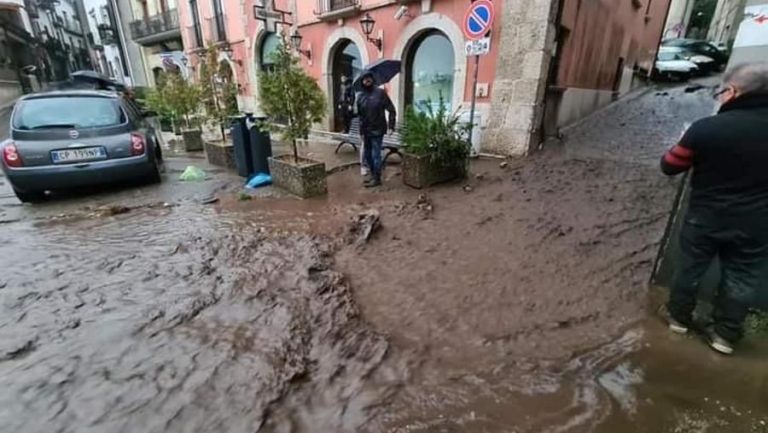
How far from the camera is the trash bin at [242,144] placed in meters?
6.05

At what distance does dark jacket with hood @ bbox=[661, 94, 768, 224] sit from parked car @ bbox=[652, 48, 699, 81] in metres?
17.0

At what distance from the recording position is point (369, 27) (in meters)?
8.88

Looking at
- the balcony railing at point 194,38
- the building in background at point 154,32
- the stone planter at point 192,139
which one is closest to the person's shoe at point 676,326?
the stone planter at point 192,139

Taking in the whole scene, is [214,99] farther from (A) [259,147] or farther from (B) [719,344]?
(B) [719,344]

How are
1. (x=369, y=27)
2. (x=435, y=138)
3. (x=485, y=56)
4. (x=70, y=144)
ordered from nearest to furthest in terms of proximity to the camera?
(x=70, y=144)
(x=435, y=138)
(x=485, y=56)
(x=369, y=27)

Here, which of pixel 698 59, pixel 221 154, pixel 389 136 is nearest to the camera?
pixel 221 154

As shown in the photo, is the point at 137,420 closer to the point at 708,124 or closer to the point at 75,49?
the point at 708,124

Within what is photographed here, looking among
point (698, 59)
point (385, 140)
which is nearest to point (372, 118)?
point (385, 140)

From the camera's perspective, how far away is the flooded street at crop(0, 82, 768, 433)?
5.77 feet

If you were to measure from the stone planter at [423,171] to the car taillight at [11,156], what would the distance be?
4.91m

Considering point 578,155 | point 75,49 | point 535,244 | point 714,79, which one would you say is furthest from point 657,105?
point 75,49

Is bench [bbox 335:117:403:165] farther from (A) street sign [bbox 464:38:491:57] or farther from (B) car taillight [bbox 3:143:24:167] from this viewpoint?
(B) car taillight [bbox 3:143:24:167]

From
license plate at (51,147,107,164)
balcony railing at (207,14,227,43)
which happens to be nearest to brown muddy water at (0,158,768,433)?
license plate at (51,147,107,164)

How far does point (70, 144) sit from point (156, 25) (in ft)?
68.8
